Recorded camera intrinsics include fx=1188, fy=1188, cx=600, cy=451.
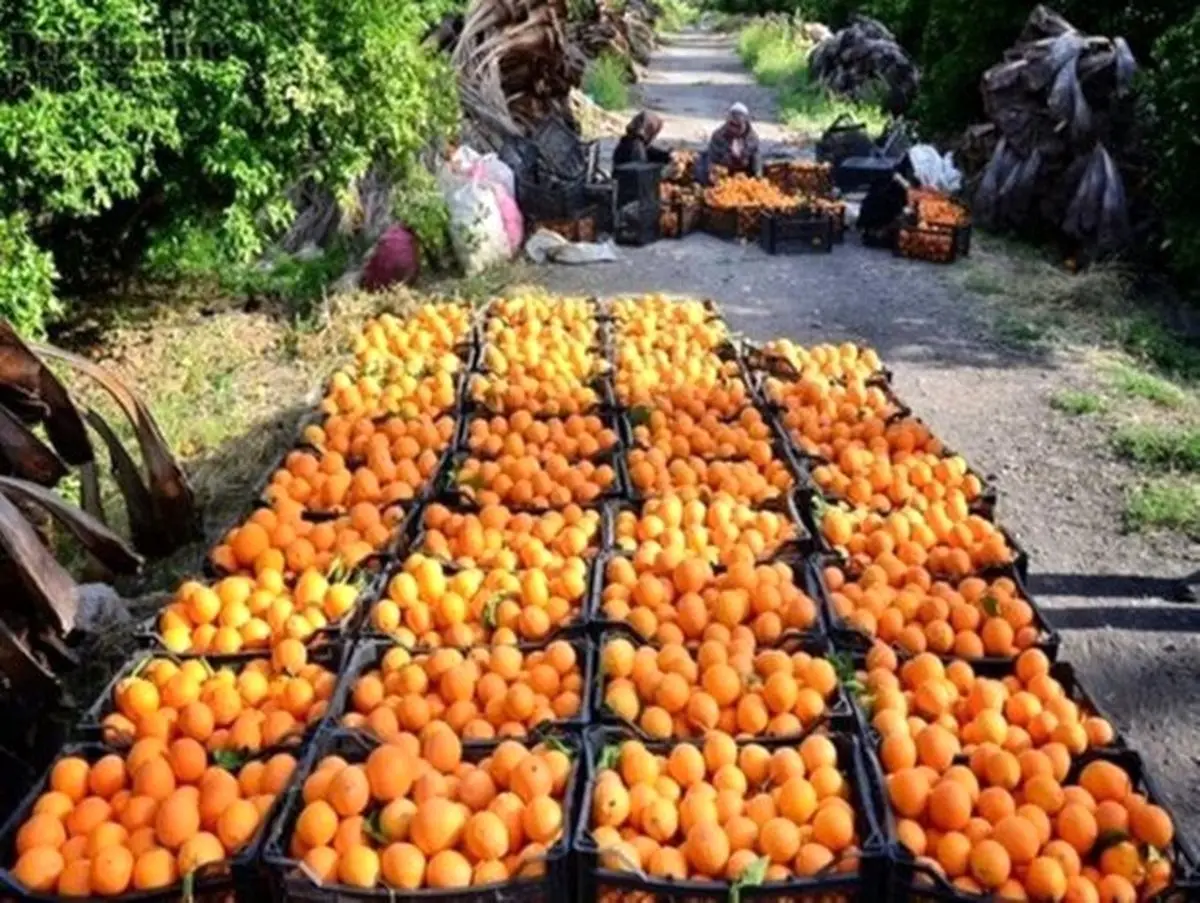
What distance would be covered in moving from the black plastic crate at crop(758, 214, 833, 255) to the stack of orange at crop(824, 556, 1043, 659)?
765 cm

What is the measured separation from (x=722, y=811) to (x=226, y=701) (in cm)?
136

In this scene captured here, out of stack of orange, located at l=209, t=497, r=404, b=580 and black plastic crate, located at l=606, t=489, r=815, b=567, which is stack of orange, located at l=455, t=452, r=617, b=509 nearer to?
black plastic crate, located at l=606, t=489, r=815, b=567

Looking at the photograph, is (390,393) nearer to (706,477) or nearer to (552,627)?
(706,477)

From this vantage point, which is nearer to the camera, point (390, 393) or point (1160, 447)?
point (390, 393)

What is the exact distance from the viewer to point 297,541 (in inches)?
158

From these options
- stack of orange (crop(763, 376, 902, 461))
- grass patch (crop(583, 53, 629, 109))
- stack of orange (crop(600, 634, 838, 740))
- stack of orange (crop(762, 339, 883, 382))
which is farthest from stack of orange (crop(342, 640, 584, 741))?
grass patch (crop(583, 53, 629, 109))

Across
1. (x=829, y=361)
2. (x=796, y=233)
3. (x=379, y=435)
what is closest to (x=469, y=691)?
(x=379, y=435)

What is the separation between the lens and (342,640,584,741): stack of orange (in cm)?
304

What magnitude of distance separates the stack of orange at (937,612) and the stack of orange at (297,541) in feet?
5.07

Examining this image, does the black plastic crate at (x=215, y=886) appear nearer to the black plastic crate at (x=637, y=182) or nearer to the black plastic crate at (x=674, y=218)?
the black plastic crate at (x=637, y=182)

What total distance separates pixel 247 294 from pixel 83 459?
210 inches

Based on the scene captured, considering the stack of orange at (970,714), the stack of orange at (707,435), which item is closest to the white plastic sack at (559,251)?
the stack of orange at (707,435)

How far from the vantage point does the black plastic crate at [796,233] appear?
11.1 m

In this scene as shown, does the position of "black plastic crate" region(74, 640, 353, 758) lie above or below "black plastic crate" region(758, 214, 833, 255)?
above
